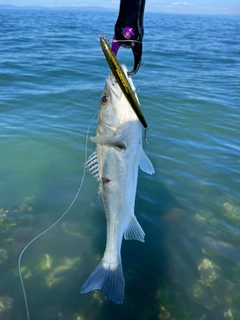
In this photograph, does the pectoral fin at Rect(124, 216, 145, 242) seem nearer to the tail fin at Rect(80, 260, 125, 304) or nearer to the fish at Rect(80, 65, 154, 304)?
the fish at Rect(80, 65, 154, 304)

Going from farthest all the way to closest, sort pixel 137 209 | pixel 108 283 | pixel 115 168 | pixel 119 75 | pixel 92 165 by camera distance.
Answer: pixel 137 209 → pixel 108 283 → pixel 92 165 → pixel 115 168 → pixel 119 75

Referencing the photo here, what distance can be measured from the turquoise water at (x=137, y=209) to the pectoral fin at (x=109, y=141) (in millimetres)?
2455

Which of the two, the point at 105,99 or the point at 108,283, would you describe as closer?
the point at 105,99

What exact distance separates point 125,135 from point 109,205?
2.58 ft

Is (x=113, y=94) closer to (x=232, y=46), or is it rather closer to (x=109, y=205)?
(x=109, y=205)

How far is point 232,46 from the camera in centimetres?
2478

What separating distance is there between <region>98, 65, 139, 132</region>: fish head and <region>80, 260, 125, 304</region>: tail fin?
1559mm

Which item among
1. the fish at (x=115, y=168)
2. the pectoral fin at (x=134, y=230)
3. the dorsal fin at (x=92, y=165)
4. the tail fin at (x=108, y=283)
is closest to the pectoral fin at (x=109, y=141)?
the fish at (x=115, y=168)

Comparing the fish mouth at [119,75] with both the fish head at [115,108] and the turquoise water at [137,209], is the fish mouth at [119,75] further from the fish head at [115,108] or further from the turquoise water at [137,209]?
the turquoise water at [137,209]

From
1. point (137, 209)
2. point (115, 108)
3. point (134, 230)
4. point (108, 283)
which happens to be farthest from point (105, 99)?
point (137, 209)

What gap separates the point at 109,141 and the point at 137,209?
3199mm

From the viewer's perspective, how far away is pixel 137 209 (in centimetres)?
596

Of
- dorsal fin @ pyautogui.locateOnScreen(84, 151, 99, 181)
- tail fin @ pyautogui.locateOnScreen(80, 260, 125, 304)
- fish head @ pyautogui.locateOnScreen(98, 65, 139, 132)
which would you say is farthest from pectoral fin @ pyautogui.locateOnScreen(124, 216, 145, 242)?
fish head @ pyautogui.locateOnScreen(98, 65, 139, 132)

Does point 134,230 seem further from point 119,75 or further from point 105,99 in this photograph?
point 119,75
